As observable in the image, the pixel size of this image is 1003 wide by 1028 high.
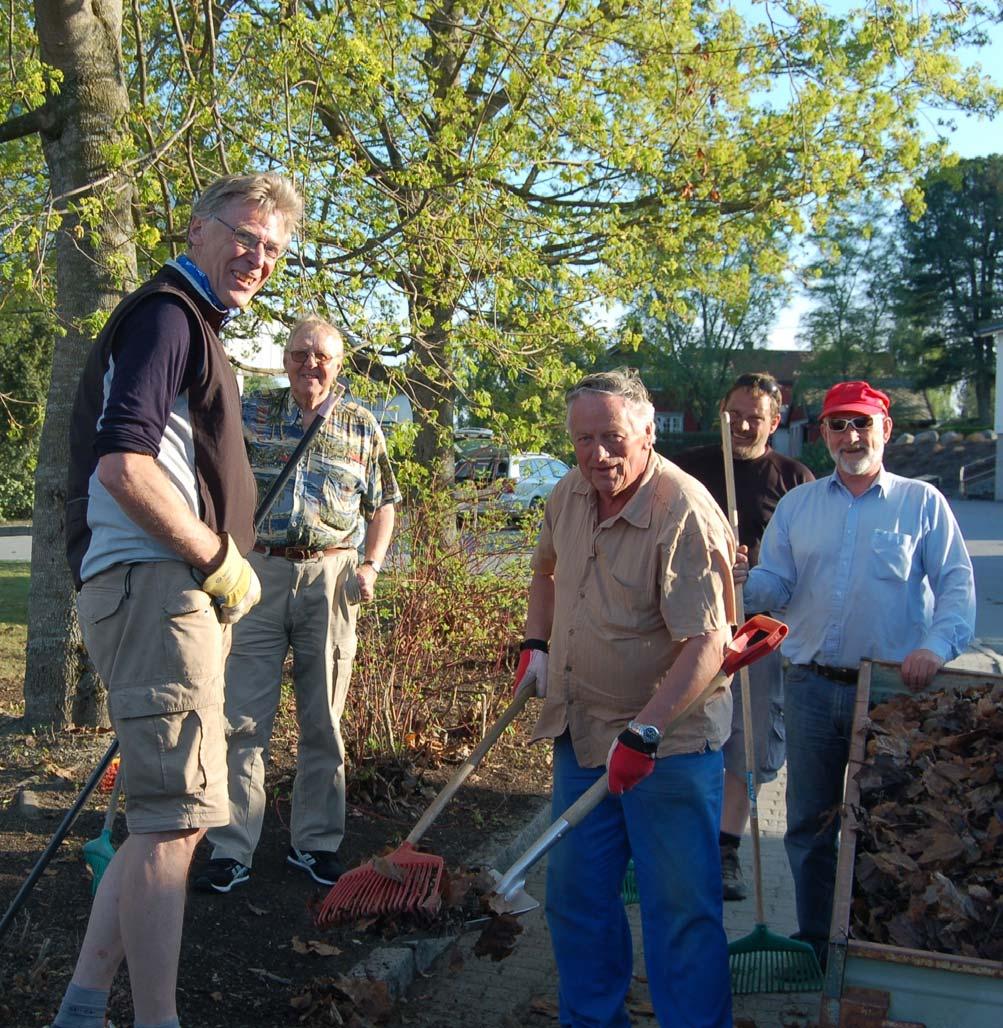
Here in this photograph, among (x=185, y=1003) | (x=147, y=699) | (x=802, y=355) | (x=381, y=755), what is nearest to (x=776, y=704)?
(x=381, y=755)

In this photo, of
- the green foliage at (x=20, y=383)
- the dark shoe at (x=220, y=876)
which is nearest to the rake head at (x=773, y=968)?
the dark shoe at (x=220, y=876)

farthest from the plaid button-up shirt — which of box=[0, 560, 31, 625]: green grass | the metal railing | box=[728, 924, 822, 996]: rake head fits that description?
the metal railing

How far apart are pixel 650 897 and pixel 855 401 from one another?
1.88m

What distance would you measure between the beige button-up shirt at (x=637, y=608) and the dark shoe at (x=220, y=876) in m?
1.58

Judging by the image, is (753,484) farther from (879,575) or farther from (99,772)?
(99,772)

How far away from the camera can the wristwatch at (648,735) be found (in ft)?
10.00

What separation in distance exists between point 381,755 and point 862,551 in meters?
2.67

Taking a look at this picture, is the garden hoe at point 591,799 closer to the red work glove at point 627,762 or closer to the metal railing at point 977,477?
the red work glove at point 627,762

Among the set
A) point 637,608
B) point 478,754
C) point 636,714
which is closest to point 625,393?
point 637,608

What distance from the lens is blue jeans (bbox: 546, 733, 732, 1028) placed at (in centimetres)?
318

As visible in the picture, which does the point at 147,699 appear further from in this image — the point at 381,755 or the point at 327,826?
the point at 381,755

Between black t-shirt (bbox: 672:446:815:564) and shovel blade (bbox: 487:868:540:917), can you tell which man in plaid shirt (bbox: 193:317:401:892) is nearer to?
shovel blade (bbox: 487:868:540:917)

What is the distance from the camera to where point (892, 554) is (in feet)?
13.2

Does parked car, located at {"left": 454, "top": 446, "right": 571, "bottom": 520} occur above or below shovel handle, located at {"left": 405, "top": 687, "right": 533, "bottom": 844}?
above
